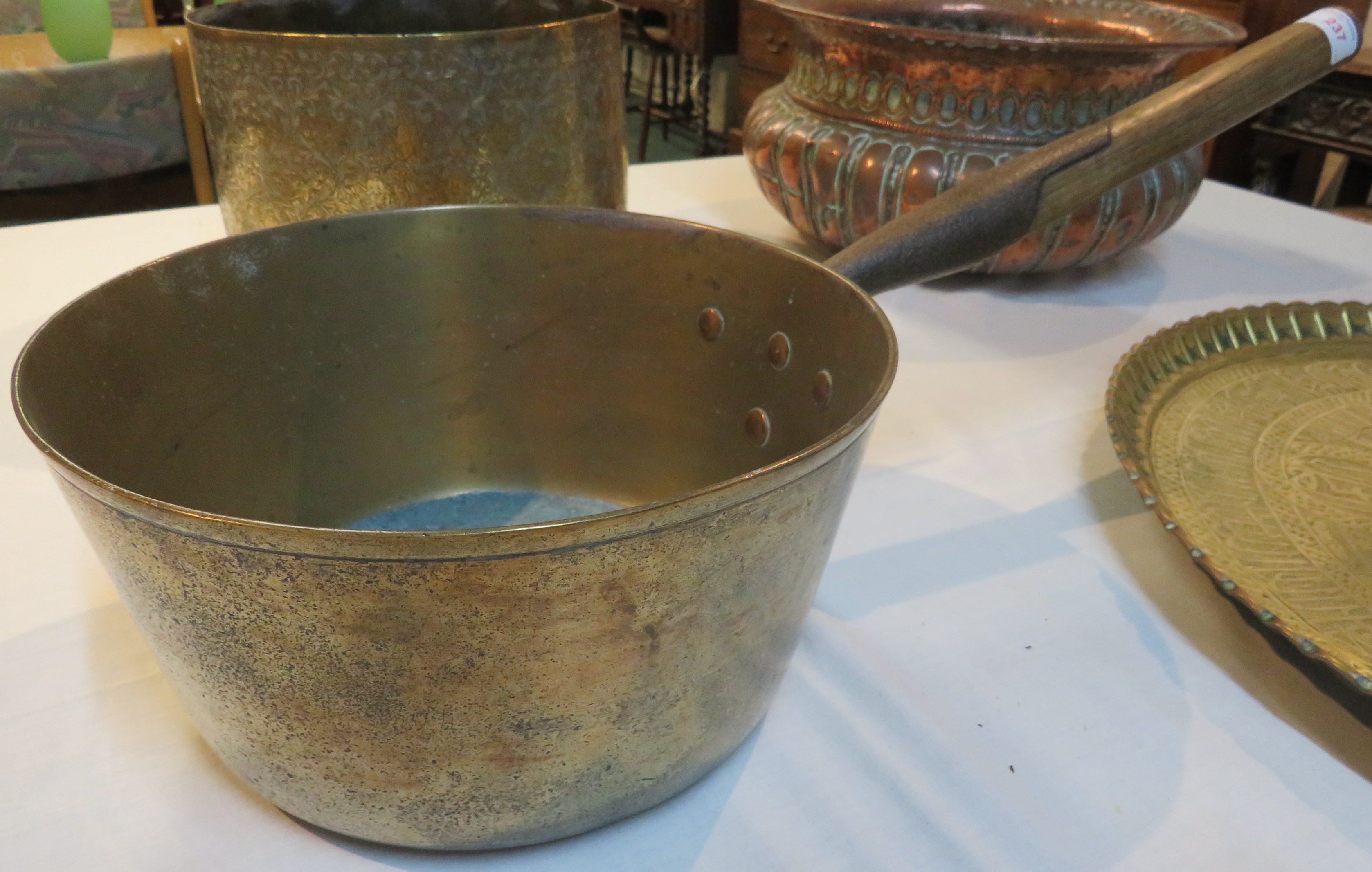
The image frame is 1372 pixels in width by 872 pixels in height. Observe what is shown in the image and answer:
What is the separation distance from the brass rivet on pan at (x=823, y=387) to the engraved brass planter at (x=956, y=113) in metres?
0.23

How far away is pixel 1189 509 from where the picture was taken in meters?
0.43

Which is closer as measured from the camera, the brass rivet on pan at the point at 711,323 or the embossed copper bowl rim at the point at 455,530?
the embossed copper bowl rim at the point at 455,530

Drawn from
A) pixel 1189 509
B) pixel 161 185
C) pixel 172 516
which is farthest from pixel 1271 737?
pixel 161 185

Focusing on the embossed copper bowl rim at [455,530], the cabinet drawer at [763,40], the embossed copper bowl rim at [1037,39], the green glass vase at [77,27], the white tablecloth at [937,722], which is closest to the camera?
the embossed copper bowl rim at [455,530]

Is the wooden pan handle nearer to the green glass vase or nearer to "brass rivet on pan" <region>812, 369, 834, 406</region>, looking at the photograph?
"brass rivet on pan" <region>812, 369, 834, 406</region>

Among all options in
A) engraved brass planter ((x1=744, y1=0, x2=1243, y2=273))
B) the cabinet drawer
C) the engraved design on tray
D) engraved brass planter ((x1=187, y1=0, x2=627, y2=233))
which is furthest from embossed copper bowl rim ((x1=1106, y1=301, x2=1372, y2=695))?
the cabinet drawer

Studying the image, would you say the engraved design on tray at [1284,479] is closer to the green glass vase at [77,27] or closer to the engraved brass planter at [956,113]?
the engraved brass planter at [956,113]

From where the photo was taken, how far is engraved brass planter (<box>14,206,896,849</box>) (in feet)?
0.76

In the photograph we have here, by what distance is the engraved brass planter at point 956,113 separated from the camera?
60 centimetres

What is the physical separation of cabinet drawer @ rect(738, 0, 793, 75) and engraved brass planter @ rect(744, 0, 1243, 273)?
5.38 ft

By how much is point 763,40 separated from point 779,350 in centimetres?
207

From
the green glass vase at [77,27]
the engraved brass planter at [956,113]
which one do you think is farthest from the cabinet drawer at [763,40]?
the engraved brass planter at [956,113]

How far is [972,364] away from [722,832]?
37cm

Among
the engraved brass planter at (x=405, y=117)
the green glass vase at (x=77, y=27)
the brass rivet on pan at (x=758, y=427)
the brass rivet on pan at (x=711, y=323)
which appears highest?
the engraved brass planter at (x=405, y=117)
